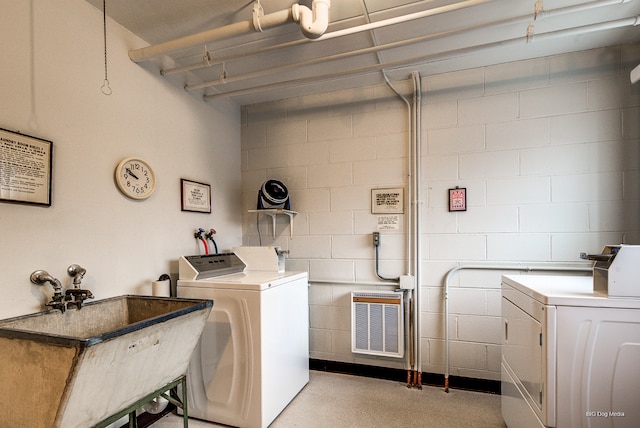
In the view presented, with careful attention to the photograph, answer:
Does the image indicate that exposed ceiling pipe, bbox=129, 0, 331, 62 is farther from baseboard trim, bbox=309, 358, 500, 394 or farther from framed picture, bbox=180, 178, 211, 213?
baseboard trim, bbox=309, 358, 500, 394

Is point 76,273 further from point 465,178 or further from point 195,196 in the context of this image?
point 465,178

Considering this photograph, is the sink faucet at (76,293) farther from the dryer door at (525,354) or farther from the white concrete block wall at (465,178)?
the dryer door at (525,354)

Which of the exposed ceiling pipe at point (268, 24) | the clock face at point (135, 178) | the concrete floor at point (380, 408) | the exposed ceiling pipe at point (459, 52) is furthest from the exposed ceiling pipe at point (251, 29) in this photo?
the concrete floor at point (380, 408)

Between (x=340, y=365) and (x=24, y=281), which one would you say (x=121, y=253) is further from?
(x=340, y=365)

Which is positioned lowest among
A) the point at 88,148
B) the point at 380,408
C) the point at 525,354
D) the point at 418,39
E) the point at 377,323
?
Answer: the point at 380,408

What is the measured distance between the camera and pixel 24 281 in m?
1.53

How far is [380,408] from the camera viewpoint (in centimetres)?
232

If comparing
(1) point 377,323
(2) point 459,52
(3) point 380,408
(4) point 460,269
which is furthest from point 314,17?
(3) point 380,408

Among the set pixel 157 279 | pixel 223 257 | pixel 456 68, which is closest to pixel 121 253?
pixel 157 279

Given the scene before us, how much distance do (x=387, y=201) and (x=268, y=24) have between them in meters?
1.65

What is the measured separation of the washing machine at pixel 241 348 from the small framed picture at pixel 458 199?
57.1 inches

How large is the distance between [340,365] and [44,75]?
9.60ft

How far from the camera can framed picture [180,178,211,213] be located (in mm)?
2494

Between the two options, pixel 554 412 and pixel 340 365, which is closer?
pixel 554 412
